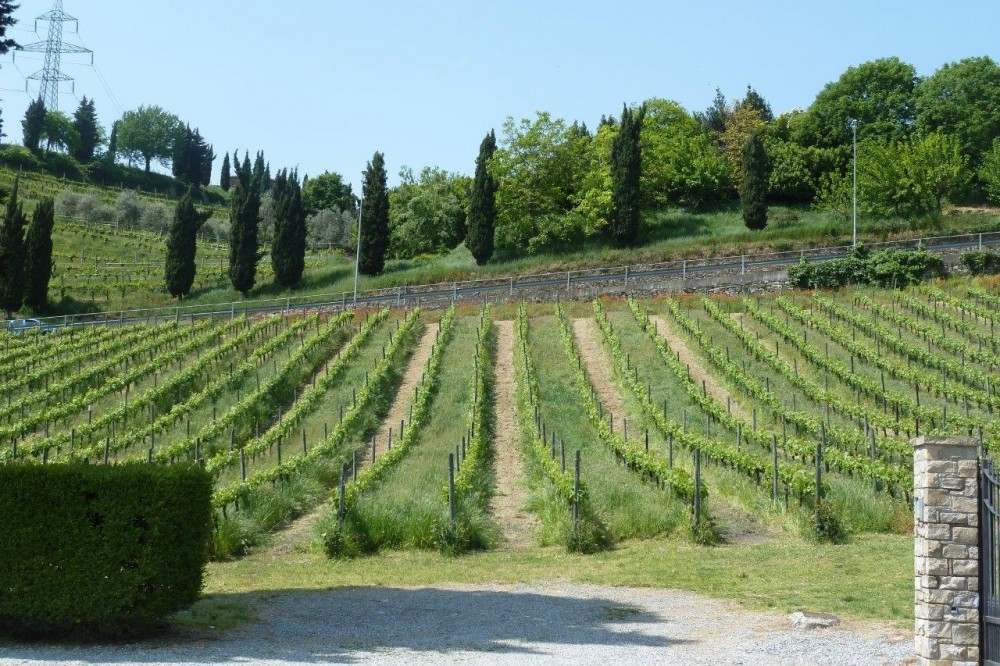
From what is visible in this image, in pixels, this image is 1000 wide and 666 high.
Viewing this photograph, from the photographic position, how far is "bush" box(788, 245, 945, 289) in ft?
154

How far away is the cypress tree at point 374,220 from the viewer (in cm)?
7119

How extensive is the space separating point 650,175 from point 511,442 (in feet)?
162

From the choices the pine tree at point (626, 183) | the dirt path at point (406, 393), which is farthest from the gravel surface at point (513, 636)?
the pine tree at point (626, 183)

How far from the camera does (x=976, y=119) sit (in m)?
81.9

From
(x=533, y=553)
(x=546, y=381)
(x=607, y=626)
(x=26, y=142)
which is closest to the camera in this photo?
(x=607, y=626)

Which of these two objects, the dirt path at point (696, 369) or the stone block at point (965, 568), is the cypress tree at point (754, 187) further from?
the stone block at point (965, 568)

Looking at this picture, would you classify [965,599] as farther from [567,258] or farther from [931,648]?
[567,258]

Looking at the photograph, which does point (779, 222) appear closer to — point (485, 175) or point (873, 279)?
point (485, 175)

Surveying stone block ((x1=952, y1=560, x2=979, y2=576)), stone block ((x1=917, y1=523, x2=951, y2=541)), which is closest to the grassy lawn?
stone block ((x1=952, y1=560, x2=979, y2=576))

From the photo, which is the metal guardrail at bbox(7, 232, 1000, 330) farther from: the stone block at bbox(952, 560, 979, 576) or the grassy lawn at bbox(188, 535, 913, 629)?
the stone block at bbox(952, 560, 979, 576)

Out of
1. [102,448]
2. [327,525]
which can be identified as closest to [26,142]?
[102,448]

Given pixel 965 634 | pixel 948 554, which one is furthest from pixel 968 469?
pixel 965 634

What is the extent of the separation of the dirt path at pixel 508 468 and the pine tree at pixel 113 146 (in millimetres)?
127824

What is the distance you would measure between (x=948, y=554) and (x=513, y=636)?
193 inches
